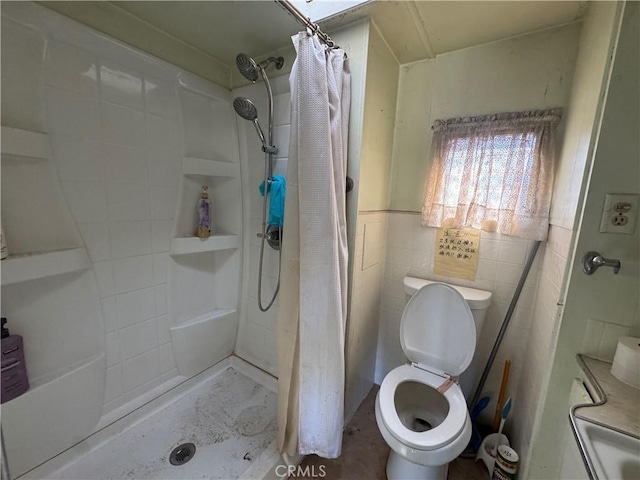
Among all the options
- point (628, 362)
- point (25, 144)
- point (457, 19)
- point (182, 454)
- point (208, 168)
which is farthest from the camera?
point (208, 168)

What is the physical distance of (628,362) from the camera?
0.65 metres

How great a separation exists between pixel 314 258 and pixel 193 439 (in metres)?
1.16

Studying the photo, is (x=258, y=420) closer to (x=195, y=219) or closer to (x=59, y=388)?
(x=59, y=388)

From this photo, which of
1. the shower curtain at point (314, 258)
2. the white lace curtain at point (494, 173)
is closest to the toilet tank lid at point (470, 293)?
the white lace curtain at point (494, 173)

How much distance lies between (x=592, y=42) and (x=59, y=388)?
8.19 ft

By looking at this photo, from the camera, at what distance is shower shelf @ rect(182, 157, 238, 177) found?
142 cm

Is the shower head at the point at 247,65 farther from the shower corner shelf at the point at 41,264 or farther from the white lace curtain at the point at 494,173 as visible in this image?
the shower corner shelf at the point at 41,264

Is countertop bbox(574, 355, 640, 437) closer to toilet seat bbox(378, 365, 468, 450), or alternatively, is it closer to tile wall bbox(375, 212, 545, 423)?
toilet seat bbox(378, 365, 468, 450)

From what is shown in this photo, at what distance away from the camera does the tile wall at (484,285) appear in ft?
4.13

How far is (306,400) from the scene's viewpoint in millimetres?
1091

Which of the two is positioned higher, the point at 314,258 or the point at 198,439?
the point at 314,258

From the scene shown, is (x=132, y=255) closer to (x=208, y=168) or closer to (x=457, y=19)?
(x=208, y=168)

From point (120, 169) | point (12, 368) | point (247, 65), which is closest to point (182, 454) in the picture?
point (12, 368)

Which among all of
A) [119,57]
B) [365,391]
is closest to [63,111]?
[119,57]
